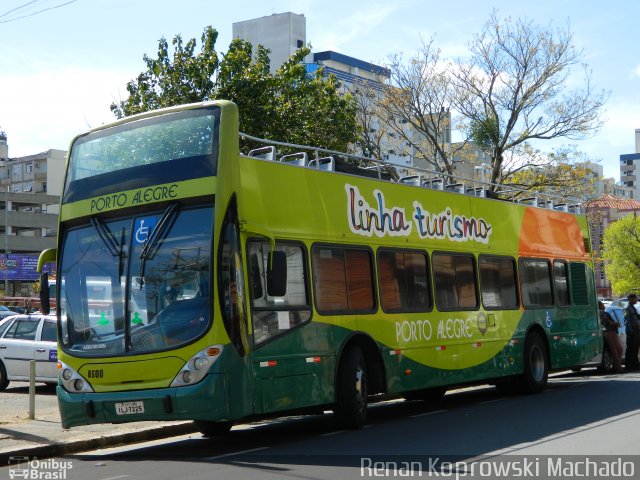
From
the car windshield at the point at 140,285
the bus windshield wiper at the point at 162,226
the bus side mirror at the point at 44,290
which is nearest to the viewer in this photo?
the car windshield at the point at 140,285

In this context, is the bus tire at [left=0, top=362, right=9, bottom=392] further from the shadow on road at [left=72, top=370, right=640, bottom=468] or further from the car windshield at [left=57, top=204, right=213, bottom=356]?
the car windshield at [left=57, top=204, right=213, bottom=356]

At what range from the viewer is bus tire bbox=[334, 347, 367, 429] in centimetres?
1211

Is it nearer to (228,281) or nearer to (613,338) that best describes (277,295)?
(228,281)

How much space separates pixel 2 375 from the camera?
1962 cm

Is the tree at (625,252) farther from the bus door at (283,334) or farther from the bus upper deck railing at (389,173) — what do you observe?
the bus door at (283,334)

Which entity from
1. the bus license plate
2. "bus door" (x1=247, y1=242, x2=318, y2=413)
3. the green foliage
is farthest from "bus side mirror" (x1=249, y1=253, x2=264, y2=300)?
the green foliage

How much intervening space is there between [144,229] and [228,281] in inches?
48.4

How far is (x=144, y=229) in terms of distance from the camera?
35.0ft

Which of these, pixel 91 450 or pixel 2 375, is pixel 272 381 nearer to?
pixel 91 450

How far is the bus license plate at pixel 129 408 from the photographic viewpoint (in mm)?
10266

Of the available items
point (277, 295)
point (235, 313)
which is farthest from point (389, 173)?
point (235, 313)

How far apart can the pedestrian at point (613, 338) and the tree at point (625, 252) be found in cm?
8190

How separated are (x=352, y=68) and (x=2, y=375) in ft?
270

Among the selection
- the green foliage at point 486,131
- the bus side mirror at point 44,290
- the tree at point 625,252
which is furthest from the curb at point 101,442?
the tree at point 625,252
